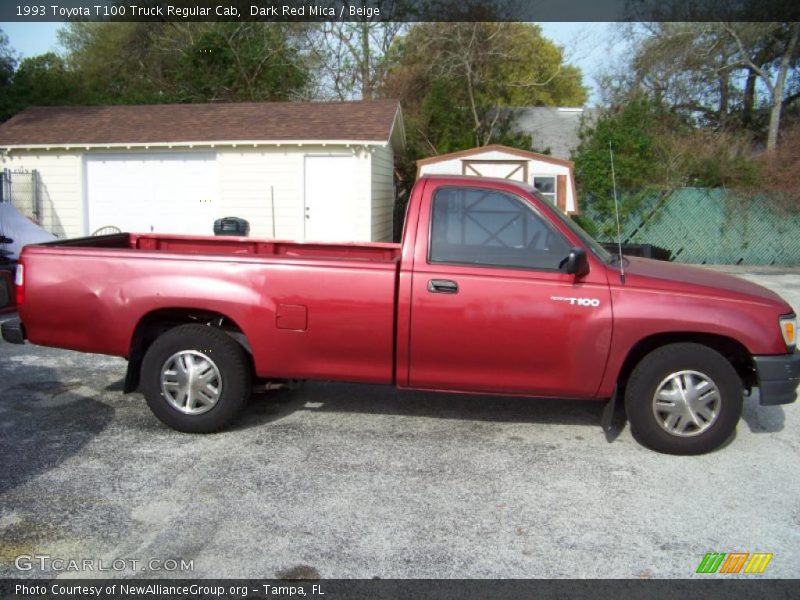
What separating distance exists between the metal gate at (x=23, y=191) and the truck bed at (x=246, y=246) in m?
11.5

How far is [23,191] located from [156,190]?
10.4ft

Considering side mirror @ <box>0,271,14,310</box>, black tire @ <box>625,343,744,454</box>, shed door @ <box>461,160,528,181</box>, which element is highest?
shed door @ <box>461,160,528,181</box>

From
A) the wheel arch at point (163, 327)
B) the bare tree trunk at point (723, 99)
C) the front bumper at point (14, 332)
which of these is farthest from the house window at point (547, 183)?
the bare tree trunk at point (723, 99)

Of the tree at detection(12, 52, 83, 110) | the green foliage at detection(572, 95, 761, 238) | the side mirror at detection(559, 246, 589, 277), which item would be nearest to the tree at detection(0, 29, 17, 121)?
the tree at detection(12, 52, 83, 110)

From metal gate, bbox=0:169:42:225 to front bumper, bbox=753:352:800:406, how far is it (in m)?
15.9

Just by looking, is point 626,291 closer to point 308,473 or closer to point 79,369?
point 308,473

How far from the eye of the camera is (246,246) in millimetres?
6609

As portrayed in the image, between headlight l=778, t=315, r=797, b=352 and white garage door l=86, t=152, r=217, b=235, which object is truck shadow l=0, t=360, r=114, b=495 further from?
white garage door l=86, t=152, r=217, b=235

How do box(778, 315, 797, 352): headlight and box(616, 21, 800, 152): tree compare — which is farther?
box(616, 21, 800, 152): tree

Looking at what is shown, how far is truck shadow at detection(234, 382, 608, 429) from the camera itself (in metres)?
5.93

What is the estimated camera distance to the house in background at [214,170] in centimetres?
1554

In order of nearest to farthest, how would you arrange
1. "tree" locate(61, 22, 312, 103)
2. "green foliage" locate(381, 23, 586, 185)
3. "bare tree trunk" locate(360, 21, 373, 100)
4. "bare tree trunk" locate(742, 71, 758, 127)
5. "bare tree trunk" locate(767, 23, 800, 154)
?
1. "green foliage" locate(381, 23, 586, 185)
2. "bare tree trunk" locate(767, 23, 800, 154)
3. "tree" locate(61, 22, 312, 103)
4. "bare tree trunk" locate(742, 71, 758, 127)
5. "bare tree trunk" locate(360, 21, 373, 100)

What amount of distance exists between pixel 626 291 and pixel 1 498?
412 centimetres

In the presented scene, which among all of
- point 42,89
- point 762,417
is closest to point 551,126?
point 42,89
